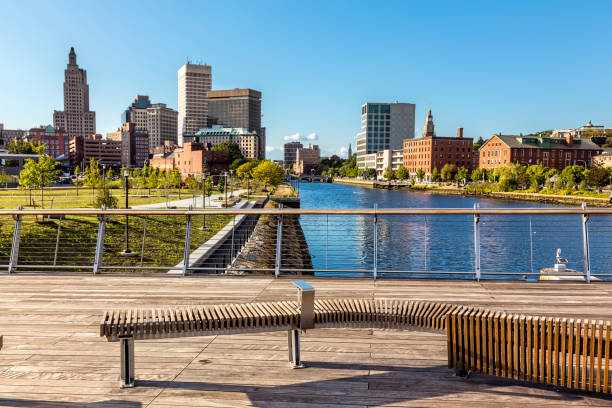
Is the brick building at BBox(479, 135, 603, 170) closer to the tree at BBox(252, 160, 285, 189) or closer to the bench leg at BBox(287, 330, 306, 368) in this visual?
the tree at BBox(252, 160, 285, 189)

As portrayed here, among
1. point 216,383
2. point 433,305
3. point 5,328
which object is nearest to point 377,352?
point 433,305

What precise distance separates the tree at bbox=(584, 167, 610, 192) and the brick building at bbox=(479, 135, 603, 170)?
30.2m

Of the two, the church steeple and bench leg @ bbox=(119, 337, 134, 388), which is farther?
the church steeple

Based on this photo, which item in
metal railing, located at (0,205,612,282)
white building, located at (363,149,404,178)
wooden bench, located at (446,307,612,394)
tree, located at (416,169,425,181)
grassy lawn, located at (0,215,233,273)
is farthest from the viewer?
white building, located at (363,149,404,178)

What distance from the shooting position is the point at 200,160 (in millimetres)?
133000

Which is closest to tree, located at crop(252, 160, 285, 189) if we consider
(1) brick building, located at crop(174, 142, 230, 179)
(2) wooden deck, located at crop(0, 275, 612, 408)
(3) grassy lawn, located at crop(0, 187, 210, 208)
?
(3) grassy lawn, located at crop(0, 187, 210, 208)

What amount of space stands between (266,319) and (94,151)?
199856mm

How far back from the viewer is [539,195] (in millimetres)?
93000

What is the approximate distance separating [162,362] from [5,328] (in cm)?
248

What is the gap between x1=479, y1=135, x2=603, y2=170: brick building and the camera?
416 feet

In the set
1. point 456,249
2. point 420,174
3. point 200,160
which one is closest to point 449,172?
point 420,174

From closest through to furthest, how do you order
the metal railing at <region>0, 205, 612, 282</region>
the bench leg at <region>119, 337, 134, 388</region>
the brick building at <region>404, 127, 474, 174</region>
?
the bench leg at <region>119, 337, 134, 388</region> < the metal railing at <region>0, 205, 612, 282</region> < the brick building at <region>404, 127, 474, 174</region>

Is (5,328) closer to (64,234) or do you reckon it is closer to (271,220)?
(64,234)

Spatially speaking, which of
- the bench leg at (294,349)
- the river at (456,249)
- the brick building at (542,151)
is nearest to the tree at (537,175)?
the brick building at (542,151)
